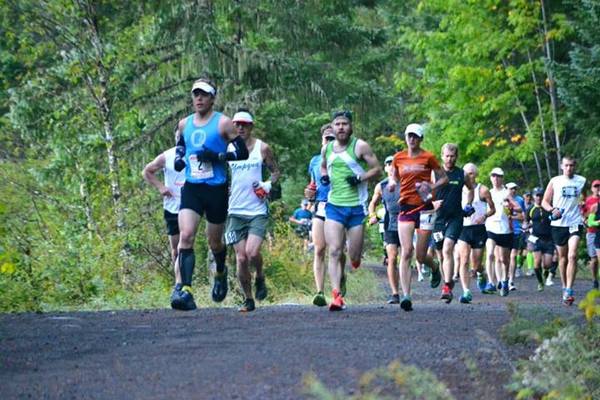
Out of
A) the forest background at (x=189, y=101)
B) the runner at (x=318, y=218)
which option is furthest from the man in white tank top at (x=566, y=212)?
the forest background at (x=189, y=101)

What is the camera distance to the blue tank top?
1466 centimetres

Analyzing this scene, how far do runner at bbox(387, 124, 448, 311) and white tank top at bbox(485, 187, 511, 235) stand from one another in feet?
23.7

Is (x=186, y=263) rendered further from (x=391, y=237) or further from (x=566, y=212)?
(x=566, y=212)

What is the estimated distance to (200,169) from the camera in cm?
1475

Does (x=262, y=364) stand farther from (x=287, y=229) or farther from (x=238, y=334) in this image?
(x=287, y=229)

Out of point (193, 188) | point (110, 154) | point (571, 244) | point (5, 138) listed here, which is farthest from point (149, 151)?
point (193, 188)

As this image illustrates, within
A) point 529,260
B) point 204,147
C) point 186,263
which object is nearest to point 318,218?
point 186,263

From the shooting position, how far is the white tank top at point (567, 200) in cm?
2044

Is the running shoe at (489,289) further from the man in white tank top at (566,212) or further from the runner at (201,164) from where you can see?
the runner at (201,164)

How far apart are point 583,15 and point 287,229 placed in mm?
13024

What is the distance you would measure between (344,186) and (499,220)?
9.15 m

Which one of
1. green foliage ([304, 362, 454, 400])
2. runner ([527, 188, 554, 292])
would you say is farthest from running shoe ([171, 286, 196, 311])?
runner ([527, 188, 554, 292])

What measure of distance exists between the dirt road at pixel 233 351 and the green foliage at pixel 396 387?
0.20 m

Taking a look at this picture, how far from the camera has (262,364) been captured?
9828 millimetres
